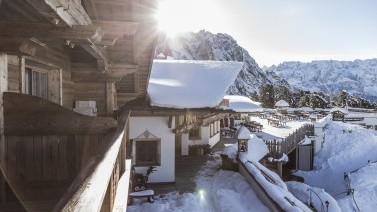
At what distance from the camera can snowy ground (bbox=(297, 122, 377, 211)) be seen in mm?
19828

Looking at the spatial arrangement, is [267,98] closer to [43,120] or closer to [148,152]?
[148,152]

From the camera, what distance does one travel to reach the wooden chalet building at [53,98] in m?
3.02

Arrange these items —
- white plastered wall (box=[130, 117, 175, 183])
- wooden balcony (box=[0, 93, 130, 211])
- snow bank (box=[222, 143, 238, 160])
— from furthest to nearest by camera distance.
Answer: snow bank (box=[222, 143, 238, 160])
white plastered wall (box=[130, 117, 175, 183])
wooden balcony (box=[0, 93, 130, 211])

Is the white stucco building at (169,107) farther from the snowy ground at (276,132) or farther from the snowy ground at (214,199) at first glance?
the snowy ground at (276,132)

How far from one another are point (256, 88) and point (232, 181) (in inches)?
4209

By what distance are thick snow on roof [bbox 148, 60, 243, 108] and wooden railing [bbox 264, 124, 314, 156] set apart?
4783 mm

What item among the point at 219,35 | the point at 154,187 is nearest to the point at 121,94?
the point at 154,187

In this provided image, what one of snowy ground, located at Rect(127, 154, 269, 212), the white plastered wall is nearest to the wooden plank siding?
snowy ground, located at Rect(127, 154, 269, 212)

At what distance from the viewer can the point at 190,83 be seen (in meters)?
12.7

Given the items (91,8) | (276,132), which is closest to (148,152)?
(91,8)

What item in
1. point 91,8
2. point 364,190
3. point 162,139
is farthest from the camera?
point 364,190

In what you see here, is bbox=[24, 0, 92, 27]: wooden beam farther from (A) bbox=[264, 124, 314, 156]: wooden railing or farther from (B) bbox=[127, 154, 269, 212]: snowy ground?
(A) bbox=[264, 124, 314, 156]: wooden railing

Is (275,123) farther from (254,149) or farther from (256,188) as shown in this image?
(256,188)

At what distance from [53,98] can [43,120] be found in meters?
1.66
